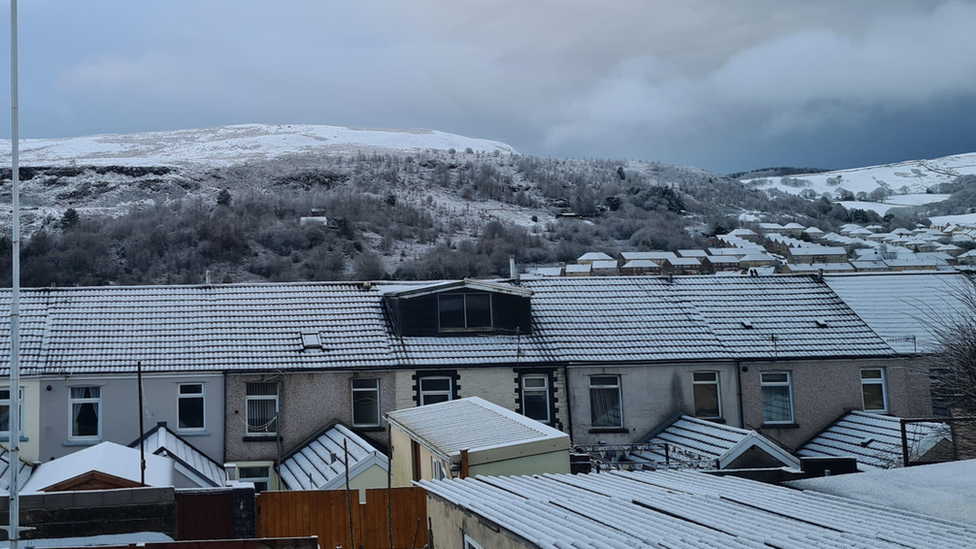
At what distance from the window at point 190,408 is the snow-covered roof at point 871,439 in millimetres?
15514

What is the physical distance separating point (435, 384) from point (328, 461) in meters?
4.48

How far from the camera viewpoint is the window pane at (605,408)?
2294 centimetres

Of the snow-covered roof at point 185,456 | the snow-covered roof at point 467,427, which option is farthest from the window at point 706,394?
the snow-covered roof at point 185,456

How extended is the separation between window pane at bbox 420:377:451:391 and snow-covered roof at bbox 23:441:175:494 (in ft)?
23.1

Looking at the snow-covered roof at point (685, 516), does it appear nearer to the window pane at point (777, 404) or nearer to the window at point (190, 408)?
the window at point (190, 408)

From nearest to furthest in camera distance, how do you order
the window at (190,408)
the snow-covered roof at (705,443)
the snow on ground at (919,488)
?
the snow on ground at (919,488) < the snow-covered roof at (705,443) < the window at (190,408)

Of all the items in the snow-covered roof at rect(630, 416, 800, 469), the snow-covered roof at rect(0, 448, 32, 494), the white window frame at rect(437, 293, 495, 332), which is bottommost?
the snow-covered roof at rect(630, 416, 800, 469)

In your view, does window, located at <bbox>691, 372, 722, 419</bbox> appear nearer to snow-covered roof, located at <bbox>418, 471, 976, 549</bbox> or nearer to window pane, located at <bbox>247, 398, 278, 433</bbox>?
window pane, located at <bbox>247, 398, 278, 433</bbox>


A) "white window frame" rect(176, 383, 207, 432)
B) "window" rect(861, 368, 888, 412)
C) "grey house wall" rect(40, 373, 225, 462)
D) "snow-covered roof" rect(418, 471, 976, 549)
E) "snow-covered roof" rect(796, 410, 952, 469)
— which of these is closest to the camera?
"snow-covered roof" rect(418, 471, 976, 549)

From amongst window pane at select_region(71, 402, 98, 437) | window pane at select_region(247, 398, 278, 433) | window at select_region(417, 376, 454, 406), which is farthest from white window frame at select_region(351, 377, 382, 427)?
window pane at select_region(71, 402, 98, 437)

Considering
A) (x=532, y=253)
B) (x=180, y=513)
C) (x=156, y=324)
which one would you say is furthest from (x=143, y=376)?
(x=532, y=253)

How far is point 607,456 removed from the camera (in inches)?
860

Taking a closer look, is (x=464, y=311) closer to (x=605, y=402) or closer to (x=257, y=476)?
(x=605, y=402)

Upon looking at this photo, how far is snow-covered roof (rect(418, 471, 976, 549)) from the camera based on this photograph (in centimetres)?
712
